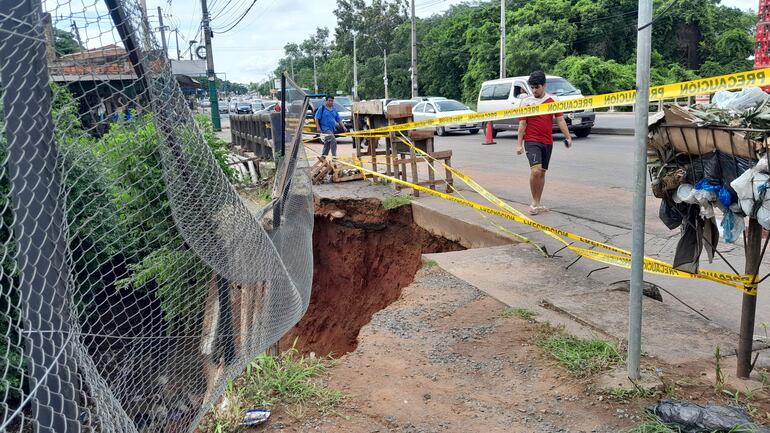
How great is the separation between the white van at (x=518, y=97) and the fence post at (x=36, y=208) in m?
16.6

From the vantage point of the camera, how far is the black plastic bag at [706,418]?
9.31 feet

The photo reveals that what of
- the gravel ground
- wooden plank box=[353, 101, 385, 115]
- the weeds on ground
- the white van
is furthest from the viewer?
the white van

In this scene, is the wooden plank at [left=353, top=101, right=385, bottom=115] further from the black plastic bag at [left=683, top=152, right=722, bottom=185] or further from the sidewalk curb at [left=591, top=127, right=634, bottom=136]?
the sidewalk curb at [left=591, top=127, right=634, bottom=136]

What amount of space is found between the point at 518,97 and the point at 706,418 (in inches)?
713

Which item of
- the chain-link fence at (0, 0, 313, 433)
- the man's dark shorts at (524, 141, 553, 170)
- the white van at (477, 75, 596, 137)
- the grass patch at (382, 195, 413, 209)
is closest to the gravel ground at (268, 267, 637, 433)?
the chain-link fence at (0, 0, 313, 433)

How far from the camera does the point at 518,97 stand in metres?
20.1

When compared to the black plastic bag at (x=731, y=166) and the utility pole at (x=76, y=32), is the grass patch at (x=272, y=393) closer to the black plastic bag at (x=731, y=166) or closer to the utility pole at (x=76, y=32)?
the utility pole at (x=76, y=32)

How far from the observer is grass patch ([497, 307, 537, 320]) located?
14.9ft

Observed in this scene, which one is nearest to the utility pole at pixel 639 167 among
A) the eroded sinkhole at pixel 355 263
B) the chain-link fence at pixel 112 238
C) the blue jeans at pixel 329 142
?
the chain-link fence at pixel 112 238

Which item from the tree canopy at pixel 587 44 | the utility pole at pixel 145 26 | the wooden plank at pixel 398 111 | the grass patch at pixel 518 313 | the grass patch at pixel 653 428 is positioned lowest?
the grass patch at pixel 653 428

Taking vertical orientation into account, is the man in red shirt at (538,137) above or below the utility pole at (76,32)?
below

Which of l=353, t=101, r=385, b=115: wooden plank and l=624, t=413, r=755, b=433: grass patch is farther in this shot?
l=353, t=101, r=385, b=115: wooden plank

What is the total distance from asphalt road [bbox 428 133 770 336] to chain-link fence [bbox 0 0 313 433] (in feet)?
10.0

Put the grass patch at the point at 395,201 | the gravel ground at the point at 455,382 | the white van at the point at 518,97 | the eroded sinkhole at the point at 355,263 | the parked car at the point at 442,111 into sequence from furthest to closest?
1. the parked car at the point at 442,111
2. the white van at the point at 518,97
3. the grass patch at the point at 395,201
4. the eroded sinkhole at the point at 355,263
5. the gravel ground at the point at 455,382
